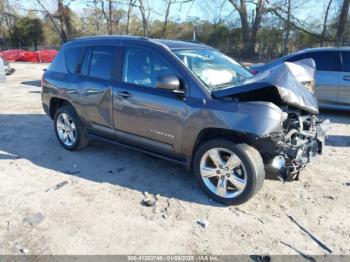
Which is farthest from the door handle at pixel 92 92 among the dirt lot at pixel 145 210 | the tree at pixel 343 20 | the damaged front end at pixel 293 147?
the tree at pixel 343 20

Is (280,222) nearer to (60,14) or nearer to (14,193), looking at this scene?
(14,193)

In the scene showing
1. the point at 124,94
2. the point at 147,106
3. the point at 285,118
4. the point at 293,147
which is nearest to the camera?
the point at 285,118

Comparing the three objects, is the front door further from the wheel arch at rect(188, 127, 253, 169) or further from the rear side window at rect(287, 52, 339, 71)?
the rear side window at rect(287, 52, 339, 71)

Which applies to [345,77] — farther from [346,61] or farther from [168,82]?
[168,82]

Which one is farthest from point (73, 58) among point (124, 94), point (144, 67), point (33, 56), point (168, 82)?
point (33, 56)

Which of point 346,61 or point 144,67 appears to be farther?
point 346,61

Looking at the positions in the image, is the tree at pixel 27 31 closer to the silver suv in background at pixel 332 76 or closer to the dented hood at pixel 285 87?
the silver suv in background at pixel 332 76

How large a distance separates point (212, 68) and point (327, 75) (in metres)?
4.45

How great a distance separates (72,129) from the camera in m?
5.27

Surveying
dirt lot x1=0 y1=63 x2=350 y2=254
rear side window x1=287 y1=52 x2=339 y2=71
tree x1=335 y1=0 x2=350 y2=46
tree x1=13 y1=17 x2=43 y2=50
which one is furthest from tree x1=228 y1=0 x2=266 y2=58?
tree x1=13 y1=17 x2=43 y2=50

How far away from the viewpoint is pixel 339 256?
285cm

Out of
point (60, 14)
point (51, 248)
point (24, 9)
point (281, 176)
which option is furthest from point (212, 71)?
point (24, 9)

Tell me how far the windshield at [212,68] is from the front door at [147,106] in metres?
0.28

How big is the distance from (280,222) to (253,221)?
28cm
